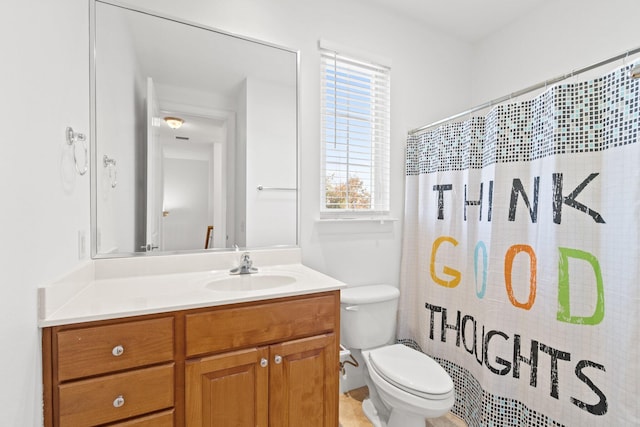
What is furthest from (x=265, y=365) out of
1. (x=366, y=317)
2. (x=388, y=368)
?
(x=366, y=317)

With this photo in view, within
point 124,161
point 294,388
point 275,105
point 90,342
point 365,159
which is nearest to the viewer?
point 90,342

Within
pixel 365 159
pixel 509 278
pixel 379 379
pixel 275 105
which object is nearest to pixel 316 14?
pixel 275 105

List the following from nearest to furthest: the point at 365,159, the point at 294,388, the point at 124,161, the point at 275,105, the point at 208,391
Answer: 1. the point at 208,391
2. the point at 294,388
3. the point at 124,161
4. the point at 275,105
5. the point at 365,159

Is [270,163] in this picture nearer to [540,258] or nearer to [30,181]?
[30,181]

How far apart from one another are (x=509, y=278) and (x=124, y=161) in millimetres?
2074

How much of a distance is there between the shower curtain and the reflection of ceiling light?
5.19 feet

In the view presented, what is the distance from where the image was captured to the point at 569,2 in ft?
6.08

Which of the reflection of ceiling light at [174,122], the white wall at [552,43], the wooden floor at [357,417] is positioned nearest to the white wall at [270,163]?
the reflection of ceiling light at [174,122]

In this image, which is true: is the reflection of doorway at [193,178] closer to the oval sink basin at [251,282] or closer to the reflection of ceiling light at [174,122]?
the reflection of ceiling light at [174,122]

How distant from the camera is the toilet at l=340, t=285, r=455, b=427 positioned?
53.9 inches

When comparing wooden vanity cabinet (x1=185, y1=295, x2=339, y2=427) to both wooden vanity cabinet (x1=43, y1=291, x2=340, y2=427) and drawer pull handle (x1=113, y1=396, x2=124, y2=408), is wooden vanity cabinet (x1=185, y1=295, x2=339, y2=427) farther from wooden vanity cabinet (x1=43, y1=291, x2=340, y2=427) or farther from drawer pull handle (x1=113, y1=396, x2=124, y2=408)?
drawer pull handle (x1=113, y1=396, x2=124, y2=408)

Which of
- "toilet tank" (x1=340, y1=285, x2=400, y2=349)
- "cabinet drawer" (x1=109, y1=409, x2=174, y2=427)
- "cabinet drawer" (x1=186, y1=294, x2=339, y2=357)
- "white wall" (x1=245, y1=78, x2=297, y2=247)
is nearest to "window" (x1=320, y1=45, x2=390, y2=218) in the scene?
"white wall" (x1=245, y1=78, x2=297, y2=247)

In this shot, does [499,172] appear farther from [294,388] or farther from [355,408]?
[355,408]

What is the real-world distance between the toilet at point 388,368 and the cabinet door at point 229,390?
0.65 metres
